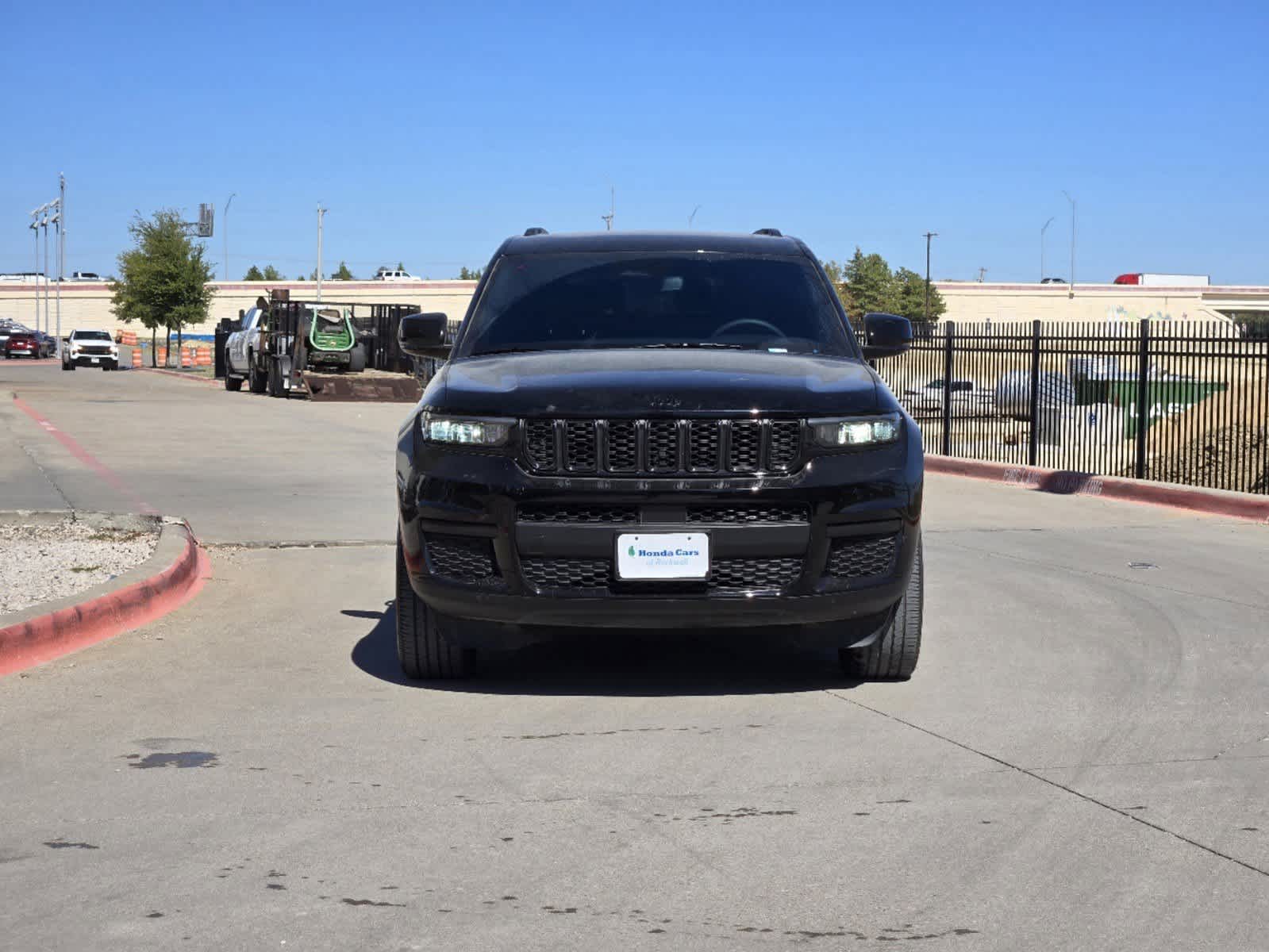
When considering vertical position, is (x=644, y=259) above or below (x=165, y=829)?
above

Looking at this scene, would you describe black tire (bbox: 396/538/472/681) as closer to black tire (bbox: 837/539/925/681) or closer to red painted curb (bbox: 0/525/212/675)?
black tire (bbox: 837/539/925/681)

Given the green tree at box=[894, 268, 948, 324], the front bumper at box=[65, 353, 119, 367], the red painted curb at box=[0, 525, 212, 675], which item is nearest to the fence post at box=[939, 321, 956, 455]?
the red painted curb at box=[0, 525, 212, 675]

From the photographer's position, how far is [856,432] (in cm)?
629

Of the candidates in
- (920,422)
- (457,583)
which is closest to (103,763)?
(457,583)

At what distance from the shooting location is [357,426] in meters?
26.8

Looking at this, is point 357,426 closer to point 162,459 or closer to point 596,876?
point 162,459

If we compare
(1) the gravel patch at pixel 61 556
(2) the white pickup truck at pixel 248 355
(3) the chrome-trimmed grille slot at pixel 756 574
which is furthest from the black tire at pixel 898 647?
(2) the white pickup truck at pixel 248 355

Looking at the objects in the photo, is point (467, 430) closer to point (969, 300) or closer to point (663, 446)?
point (663, 446)

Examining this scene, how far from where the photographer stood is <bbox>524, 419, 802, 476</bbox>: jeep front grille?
612cm

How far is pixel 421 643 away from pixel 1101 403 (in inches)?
640

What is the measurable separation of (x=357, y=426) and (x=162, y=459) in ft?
26.4

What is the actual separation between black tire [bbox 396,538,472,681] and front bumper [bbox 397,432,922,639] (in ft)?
1.25

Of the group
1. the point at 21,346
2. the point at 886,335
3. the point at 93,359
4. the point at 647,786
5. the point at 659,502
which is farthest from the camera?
the point at 21,346

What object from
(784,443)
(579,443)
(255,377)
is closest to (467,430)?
(579,443)
